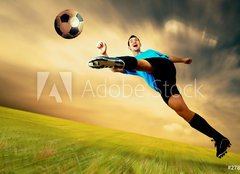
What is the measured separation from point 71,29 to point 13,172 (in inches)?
160

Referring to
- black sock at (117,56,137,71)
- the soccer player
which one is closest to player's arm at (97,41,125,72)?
the soccer player

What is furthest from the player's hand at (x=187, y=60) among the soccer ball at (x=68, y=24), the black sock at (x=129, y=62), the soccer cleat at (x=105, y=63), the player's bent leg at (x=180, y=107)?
the soccer ball at (x=68, y=24)

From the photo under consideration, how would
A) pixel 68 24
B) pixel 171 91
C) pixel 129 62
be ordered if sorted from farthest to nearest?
pixel 68 24 → pixel 171 91 → pixel 129 62

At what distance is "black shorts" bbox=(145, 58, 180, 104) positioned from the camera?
14.4 ft

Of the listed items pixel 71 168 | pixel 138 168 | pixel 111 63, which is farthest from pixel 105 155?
pixel 111 63

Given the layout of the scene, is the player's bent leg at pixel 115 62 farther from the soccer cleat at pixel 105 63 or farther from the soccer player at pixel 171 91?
the soccer player at pixel 171 91

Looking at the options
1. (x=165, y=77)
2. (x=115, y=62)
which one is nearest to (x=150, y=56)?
(x=165, y=77)

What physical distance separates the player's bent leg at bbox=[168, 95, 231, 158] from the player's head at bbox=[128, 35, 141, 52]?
1320 millimetres

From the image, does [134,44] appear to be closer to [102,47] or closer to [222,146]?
[102,47]

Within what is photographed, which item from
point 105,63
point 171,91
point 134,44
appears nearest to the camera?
point 105,63

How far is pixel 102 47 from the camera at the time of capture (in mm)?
4348

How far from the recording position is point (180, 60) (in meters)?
5.26

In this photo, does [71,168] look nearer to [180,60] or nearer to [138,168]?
[138,168]

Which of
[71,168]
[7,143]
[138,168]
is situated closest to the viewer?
[71,168]
